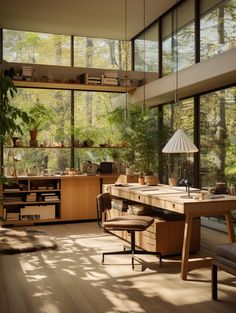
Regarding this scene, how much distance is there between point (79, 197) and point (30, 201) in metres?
0.90

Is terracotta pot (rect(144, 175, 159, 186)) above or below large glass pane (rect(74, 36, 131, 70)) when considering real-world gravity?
below

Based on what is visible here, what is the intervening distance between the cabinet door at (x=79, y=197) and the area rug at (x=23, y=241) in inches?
40.1

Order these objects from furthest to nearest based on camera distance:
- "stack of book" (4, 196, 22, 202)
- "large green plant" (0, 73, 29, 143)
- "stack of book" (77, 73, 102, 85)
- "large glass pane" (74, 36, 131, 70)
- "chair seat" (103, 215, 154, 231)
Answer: "large glass pane" (74, 36, 131, 70)
"stack of book" (77, 73, 102, 85)
"stack of book" (4, 196, 22, 202)
"chair seat" (103, 215, 154, 231)
"large green plant" (0, 73, 29, 143)

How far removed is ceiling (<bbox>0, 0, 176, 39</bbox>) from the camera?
23.0ft

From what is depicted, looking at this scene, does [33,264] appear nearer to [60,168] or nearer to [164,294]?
[164,294]

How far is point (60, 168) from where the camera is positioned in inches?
328

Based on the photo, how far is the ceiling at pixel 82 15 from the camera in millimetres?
7020

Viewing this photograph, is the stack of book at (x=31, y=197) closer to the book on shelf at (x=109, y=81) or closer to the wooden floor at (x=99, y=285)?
the wooden floor at (x=99, y=285)

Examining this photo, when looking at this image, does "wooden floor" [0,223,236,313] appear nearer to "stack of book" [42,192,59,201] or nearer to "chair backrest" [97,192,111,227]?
"chair backrest" [97,192,111,227]

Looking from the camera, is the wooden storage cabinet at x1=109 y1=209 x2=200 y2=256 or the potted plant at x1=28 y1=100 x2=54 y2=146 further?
the potted plant at x1=28 y1=100 x2=54 y2=146

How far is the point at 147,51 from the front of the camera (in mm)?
8562

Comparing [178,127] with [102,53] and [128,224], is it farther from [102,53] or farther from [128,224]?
[128,224]

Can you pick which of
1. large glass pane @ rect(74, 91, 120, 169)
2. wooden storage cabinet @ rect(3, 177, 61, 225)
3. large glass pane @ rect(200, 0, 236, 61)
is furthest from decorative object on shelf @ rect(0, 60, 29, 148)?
large glass pane @ rect(74, 91, 120, 169)

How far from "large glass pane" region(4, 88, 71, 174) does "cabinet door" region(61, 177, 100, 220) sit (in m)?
0.67
